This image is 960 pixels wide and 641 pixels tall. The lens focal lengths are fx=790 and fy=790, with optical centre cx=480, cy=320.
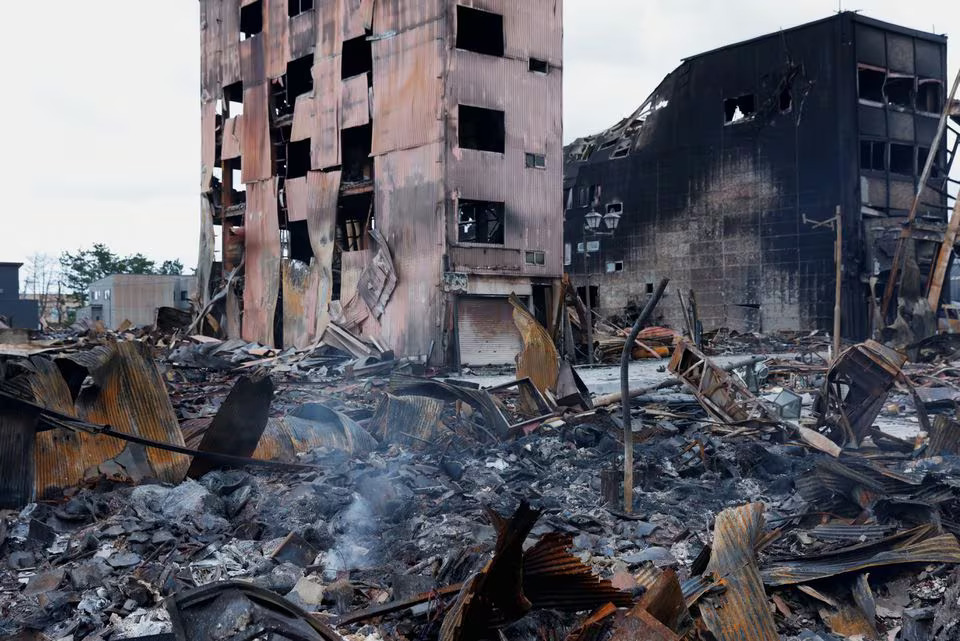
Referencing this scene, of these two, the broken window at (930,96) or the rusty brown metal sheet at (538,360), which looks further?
the broken window at (930,96)

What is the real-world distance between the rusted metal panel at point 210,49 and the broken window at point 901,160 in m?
24.2

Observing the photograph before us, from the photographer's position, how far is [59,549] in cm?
555

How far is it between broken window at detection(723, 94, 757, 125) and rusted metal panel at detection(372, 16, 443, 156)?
46.0ft

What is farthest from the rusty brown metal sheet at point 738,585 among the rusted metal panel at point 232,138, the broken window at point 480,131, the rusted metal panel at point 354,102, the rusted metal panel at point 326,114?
the rusted metal panel at point 232,138

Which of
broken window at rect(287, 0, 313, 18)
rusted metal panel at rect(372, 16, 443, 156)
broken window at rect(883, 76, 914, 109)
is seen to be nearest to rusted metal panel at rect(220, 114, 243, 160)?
broken window at rect(287, 0, 313, 18)

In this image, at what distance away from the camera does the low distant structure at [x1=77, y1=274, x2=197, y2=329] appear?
171ft

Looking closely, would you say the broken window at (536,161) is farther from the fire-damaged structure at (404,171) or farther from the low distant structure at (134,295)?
the low distant structure at (134,295)

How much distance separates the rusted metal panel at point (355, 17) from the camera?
22297 millimetres

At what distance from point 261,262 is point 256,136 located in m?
4.21

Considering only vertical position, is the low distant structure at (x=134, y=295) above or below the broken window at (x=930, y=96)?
below

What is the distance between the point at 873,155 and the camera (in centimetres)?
2777

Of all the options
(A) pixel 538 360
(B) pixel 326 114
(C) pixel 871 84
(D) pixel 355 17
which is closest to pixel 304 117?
(B) pixel 326 114

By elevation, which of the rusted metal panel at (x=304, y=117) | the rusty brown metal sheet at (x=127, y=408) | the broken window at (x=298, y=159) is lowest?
the rusty brown metal sheet at (x=127, y=408)

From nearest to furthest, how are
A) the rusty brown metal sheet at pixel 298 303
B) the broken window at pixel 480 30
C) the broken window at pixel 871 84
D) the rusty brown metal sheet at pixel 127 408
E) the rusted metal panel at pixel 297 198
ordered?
the rusty brown metal sheet at pixel 127 408 → the broken window at pixel 480 30 → the rusty brown metal sheet at pixel 298 303 → the rusted metal panel at pixel 297 198 → the broken window at pixel 871 84
